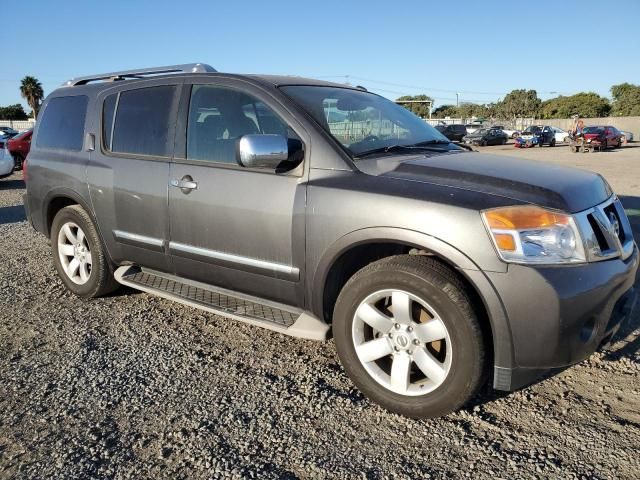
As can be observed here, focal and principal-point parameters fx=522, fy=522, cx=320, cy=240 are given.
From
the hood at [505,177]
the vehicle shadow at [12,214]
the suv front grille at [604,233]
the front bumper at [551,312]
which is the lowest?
the vehicle shadow at [12,214]

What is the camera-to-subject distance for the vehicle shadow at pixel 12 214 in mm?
8805

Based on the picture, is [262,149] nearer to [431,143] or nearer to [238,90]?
[238,90]

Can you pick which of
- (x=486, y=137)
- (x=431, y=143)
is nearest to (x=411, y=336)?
(x=431, y=143)

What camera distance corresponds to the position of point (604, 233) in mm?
2652

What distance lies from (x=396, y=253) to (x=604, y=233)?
3.51ft

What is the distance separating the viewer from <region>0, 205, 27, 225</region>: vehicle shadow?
8.80 meters

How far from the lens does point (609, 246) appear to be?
8.72ft

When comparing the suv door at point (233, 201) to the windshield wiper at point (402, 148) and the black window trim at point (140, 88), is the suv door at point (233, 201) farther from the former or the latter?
the windshield wiper at point (402, 148)

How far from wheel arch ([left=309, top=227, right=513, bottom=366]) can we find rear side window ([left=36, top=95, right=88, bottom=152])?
268 centimetres

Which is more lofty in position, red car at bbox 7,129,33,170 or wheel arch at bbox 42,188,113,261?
wheel arch at bbox 42,188,113,261

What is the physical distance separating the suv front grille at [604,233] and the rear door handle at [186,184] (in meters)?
2.30

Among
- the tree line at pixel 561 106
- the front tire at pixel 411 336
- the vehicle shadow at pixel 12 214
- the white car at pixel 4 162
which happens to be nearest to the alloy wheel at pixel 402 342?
the front tire at pixel 411 336

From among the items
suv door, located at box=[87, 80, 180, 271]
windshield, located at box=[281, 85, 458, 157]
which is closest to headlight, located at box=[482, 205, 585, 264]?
windshield, located at box=[281, 85, 458, 157]

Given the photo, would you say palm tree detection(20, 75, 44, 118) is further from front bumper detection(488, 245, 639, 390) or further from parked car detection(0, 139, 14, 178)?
front bumper detection(488, 245, 639, 390)
